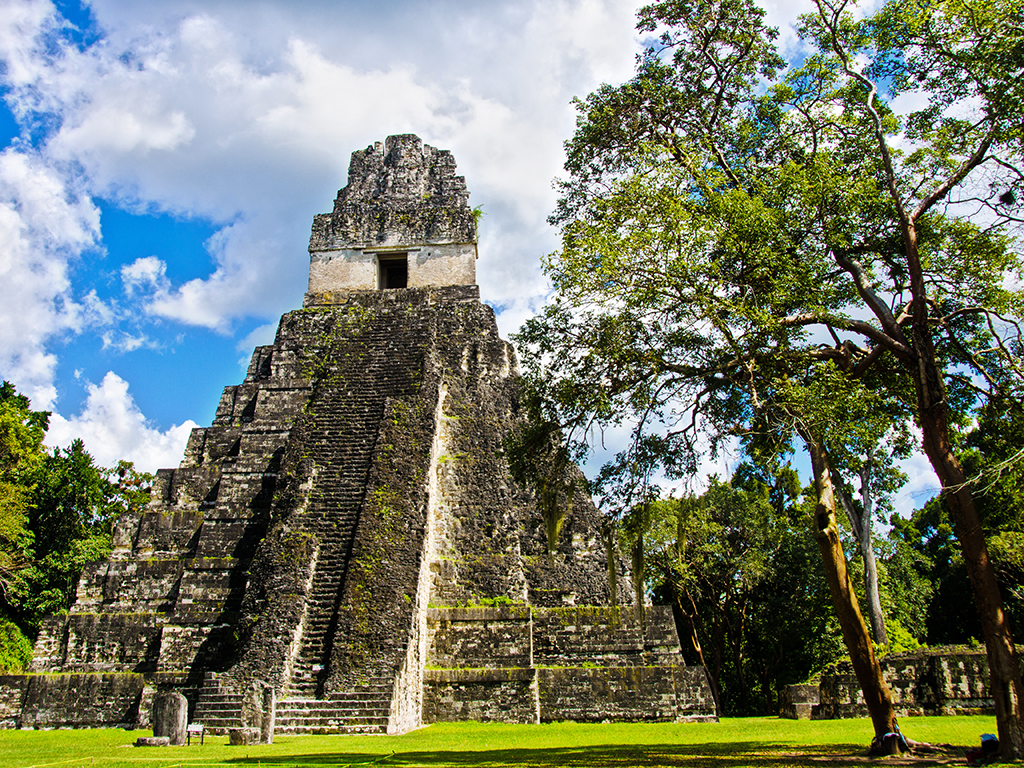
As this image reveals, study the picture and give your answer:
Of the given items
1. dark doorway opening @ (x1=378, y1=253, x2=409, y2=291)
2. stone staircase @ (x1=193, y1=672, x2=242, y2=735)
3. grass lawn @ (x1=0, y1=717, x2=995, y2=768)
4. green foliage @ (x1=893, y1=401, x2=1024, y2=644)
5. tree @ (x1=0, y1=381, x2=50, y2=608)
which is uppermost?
dark doorway opening @ (x1=378, y1=253, x2=409, y2=291)

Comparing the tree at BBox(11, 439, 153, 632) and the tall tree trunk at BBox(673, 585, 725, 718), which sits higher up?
the tree at BBox(11, 439, 153, 632)

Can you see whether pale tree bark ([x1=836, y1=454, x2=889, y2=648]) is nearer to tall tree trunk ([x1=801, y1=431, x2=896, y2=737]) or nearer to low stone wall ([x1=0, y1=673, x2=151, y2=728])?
tall tree trunk ([x1=801, y1=431, x2=896, y2=737])

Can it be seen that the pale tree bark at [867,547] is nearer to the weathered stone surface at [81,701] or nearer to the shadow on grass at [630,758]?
the shadow on grass at [630,758]

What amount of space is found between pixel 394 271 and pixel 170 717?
12.5 meters

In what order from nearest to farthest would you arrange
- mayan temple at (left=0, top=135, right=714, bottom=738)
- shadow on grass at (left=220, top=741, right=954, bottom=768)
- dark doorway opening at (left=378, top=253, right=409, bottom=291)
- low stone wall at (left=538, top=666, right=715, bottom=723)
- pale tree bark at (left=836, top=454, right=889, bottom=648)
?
1. shadow on grass at (left=220, top=741, right=954, bottom=768)
2. mayan temple at (left=0, top=135, right=714, bottom=738)
3. low stone wall at (left=538, top=666, right=715, bottom=723)
4. pale tree bark at (left=836, top=454, right=889, bottom=648)
5. dark doorway opening at (left=378, top=253, right=409, bottom=291)

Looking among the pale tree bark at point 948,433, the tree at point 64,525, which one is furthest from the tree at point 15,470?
the pale tree bark at point 948,433

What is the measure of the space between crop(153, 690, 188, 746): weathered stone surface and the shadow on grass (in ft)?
6.45

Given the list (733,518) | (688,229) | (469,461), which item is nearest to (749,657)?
(733,518)

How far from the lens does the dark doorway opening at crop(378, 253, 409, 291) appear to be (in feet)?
56.3

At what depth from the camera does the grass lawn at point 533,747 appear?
540 cm

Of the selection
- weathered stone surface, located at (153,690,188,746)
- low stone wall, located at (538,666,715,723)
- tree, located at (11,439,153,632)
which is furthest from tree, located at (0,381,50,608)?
low stone wall, located at (538,666,715,723)

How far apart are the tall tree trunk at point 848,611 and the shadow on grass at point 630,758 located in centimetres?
41

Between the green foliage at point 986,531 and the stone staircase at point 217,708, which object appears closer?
the green foliage at point 986,531

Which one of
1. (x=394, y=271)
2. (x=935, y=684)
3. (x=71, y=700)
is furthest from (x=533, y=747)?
(x=394, y=271)
